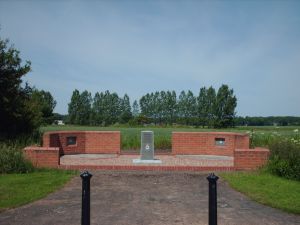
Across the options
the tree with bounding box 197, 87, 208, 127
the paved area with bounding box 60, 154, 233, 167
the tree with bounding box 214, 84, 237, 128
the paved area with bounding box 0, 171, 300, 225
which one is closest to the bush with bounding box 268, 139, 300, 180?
the paved area with bounding box 0, 171, 300, 225

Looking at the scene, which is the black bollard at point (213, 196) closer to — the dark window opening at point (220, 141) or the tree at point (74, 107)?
the dark window opening at point (220, 141)

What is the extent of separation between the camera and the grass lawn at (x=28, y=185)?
25.6 feet

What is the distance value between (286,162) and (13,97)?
1185cm

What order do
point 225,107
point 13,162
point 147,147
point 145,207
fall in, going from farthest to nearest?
point 225,107
point 147,147
point 13,162
point 145,207

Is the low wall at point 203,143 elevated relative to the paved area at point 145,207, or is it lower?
elevated

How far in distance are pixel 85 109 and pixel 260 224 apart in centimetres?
8548

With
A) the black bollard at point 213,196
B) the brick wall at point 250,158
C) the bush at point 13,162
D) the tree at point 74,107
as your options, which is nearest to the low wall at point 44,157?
the bush at point 13,162

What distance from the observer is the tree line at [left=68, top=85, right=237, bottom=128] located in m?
81.1

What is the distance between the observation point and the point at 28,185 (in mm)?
9297

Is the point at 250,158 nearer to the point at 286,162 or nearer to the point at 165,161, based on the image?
the point at 286,162

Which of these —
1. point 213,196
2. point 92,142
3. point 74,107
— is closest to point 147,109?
point 74,107

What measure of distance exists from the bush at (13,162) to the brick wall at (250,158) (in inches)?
261

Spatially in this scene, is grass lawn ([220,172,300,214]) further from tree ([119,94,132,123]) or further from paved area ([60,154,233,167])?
tree ([119,94,132,123])

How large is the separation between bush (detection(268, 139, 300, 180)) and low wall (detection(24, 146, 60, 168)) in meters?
6.84
